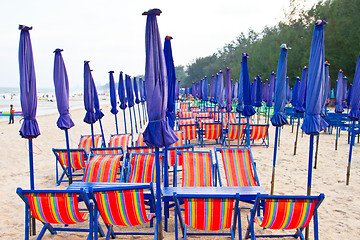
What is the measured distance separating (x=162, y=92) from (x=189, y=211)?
130 cm

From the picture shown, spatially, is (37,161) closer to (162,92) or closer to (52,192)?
(52,192)

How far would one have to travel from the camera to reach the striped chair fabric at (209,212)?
282 centimetres

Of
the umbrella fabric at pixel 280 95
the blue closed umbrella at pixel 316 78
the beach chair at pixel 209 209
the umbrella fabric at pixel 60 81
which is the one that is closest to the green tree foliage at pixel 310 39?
the umbrella fabric at pixel 280 95

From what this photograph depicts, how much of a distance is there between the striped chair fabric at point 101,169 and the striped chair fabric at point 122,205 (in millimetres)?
1313

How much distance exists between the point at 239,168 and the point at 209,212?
176cm

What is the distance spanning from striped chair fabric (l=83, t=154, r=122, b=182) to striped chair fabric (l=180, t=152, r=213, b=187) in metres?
1.11

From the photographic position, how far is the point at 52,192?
2852 millimetres

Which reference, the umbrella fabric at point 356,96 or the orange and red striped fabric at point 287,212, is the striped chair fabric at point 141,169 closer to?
the orange and red striped fabric at point 287,212

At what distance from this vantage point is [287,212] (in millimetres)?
2785

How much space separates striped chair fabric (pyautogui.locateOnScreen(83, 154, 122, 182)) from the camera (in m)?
4.25

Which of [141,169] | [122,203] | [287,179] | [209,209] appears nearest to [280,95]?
[287,179]

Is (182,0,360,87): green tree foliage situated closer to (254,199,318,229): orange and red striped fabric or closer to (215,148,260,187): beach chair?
(215,148,260,187): beach chair

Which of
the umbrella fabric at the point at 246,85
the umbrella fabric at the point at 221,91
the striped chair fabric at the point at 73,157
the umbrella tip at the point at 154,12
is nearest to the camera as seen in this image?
the umbrella tip at the point at 154,12

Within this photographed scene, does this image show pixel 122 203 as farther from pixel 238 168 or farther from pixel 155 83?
pixel 238 168
